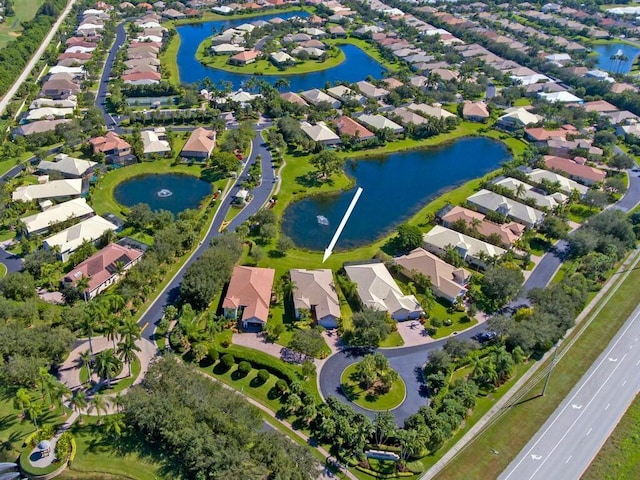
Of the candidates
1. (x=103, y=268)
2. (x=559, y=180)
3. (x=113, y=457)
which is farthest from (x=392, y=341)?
(x=559, y=180)

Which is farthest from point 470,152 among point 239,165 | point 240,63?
point 240,63

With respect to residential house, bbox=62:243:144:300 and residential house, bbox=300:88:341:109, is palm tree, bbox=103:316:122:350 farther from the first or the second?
residential house, bbox=300:88:341:109

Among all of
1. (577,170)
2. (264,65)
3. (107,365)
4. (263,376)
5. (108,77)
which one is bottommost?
(264,65)

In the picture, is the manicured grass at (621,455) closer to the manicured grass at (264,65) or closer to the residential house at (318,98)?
the residential house at (318,98)

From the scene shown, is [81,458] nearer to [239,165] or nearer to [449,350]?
[449,350]

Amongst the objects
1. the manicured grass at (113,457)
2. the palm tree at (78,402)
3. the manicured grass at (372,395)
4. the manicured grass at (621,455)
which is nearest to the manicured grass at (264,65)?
the manicured grass at (372,395)

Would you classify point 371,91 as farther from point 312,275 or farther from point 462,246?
point 312,275
